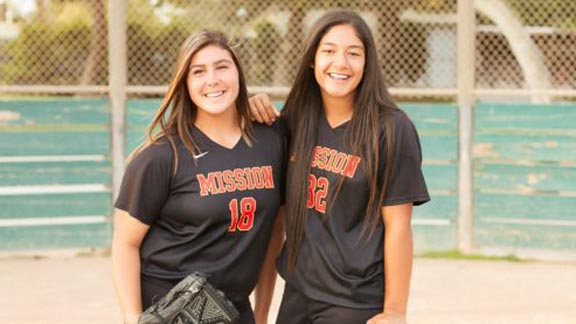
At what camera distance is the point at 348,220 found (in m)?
2.94

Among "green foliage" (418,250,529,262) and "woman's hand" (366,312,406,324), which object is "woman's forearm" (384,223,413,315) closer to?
"woman's hand" (366,312,406,324)

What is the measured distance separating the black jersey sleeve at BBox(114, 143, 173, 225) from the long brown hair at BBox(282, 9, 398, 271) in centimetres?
42

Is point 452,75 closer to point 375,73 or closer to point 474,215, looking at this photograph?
point 474,215

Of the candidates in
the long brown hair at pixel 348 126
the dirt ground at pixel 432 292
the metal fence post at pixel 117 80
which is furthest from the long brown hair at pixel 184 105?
the metal fence post at pixel 117 80

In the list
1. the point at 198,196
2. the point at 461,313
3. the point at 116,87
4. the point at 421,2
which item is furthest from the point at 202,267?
the point at 421,2

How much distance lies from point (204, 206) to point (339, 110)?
0.55 m

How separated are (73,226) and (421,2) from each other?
4894 millimetres

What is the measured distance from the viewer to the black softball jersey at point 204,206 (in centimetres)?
290

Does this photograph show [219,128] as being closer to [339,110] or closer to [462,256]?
[339,110]

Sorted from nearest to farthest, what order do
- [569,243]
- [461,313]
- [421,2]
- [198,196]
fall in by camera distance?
[198,196], [461,313], [569,243], [421,2]

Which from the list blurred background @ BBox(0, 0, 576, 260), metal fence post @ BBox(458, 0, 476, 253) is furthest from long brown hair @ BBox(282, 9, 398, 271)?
metal fence post @ BBox(458, 0, 476, 253)

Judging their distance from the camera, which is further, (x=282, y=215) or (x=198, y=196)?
(x=282, y=215)

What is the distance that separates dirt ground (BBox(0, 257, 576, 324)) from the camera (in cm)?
586

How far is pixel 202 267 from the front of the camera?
9.72ft
